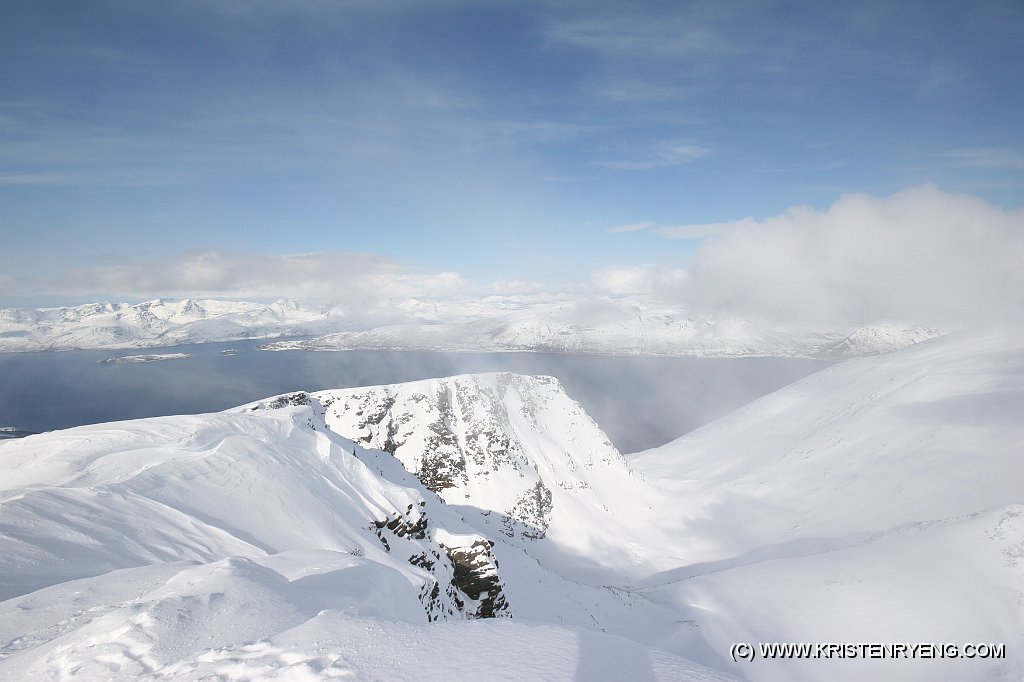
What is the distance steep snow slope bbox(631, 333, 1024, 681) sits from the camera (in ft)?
84.4

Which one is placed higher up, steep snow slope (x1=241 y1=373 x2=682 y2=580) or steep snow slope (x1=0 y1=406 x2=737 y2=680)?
steep snow slope (x1=0 y1=406 x2=737 y2=680)

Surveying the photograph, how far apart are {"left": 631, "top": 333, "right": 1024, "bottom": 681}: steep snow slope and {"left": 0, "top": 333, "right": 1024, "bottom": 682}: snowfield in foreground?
25 cm

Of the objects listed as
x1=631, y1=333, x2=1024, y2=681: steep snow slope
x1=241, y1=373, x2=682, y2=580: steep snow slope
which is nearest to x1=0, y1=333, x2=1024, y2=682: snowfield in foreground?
x1=631, y1=333, x2=1024, y2=681: steep snow slope

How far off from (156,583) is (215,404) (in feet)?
525

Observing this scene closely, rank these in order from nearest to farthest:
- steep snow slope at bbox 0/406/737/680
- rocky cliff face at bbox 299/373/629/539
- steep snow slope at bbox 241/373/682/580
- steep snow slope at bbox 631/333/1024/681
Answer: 1. steep snow slope at bbox 0/406/737/680
2. steep snow slope at bbox 631/333/1024/681
3. steep snow slope at bbox 241/373/682/580
4. rocky cliff face at bbox 299/373/629/539

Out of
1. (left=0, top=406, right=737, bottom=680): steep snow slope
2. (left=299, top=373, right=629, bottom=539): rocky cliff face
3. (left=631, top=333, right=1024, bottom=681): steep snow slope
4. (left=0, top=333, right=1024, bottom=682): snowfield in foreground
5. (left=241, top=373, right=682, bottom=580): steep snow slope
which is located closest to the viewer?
(left=0, top=406, right=737, bottom=680): steep snow slope

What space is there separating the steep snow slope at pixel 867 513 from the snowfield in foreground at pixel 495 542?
246 millimetres

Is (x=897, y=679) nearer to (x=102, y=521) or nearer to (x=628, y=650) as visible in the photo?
(x=628, y=650)

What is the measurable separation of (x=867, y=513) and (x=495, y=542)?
44.9m

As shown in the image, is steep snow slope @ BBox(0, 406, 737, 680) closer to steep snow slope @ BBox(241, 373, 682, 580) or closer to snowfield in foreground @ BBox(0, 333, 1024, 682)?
snowfield in foreground @ BBox(0, 333, 1024, 682)

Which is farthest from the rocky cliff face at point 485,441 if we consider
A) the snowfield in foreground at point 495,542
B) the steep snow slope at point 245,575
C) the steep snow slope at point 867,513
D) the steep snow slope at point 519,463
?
the steep snow slope at point 245,575

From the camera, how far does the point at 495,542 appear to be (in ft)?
123

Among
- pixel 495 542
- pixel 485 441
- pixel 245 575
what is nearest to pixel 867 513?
pixel 495 542

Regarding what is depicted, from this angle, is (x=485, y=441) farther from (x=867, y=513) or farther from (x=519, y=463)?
(x=867, y=513)
